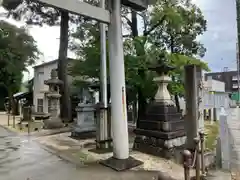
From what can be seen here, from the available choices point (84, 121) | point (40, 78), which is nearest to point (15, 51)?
point (40, 78)

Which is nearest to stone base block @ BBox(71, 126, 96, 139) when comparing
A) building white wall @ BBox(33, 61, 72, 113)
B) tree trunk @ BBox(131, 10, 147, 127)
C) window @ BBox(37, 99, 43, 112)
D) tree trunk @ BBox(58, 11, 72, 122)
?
tree trunk @ BBox(131, 10, 147, 127)

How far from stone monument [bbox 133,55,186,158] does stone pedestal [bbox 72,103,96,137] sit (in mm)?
3413

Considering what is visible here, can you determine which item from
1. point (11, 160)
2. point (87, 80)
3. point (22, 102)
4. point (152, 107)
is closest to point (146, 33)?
point (87, 80)

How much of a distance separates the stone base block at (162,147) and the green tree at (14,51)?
19.6 metres

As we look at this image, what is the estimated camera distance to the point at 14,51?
939 inches

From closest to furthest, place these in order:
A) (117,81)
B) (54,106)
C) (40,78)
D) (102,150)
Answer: (117,81)
(102,150)
(54,106)
(40,78)

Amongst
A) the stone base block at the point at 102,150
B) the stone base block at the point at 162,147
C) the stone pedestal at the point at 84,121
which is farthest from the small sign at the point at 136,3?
the stone pedestal at the point at 84,121

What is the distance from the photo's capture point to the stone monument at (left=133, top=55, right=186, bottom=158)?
269 inches

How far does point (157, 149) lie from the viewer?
6914 millimetres

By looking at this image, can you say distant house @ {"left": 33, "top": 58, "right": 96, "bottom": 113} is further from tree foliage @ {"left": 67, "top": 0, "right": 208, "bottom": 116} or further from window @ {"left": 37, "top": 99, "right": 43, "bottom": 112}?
tree foliage @ {"left": 67, "top": 0, "right": 208, "bottom": 116}

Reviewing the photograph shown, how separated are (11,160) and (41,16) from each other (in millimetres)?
13571

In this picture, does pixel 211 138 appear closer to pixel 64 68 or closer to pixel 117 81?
pixel 117 81

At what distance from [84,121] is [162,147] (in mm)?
4768

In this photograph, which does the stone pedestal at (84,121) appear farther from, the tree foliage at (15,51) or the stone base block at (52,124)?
the tree foliage at (15,51)
